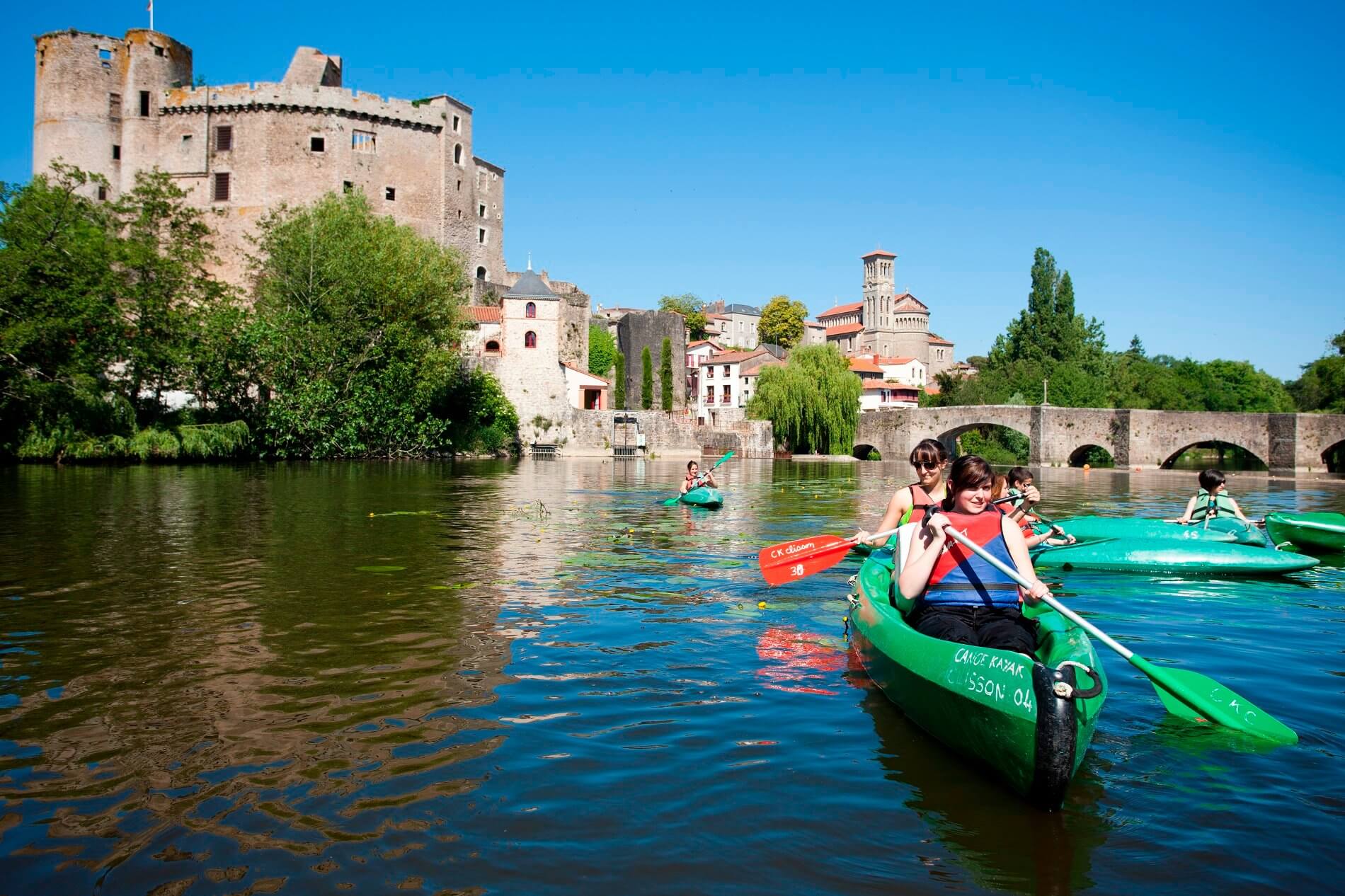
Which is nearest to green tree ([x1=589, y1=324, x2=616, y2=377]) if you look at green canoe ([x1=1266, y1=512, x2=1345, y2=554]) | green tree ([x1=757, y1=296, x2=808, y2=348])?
green tree ([x1=757, y1=296, x2=808, y2=348])

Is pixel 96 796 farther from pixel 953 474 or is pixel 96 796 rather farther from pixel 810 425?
pixel 810 425

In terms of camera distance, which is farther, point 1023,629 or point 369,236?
point 369,236

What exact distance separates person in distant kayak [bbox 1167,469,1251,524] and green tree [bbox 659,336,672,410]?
48982mm

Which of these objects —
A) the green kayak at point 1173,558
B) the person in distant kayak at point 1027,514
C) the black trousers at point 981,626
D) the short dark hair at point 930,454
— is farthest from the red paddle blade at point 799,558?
the black trousers at point 981,626

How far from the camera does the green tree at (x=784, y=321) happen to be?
319 feet

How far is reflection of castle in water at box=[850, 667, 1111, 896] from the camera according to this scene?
11.7ft

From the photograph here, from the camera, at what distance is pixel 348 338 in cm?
3397

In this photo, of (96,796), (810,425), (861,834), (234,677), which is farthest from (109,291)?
(810,425)

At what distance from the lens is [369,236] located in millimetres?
35750

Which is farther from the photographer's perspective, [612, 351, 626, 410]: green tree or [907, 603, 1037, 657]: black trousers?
[612, 351, 626, 410]: green tree

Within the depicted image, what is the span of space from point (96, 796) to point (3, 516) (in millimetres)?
12244

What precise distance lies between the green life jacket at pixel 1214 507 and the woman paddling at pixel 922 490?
19.5 feet

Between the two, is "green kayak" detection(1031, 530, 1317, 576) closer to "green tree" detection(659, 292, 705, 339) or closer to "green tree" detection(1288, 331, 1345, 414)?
"green tree" detection(1288, 331, 1345, 414)

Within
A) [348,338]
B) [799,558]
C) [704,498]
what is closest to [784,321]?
[348,338]
